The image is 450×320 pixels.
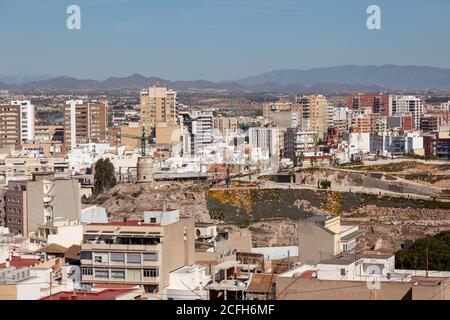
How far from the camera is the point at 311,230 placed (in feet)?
38.4

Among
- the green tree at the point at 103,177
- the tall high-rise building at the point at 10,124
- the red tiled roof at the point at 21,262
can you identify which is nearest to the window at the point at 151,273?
the red tiled roof at the point at 21,262

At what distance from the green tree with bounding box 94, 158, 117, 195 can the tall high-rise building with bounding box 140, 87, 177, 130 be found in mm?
16686

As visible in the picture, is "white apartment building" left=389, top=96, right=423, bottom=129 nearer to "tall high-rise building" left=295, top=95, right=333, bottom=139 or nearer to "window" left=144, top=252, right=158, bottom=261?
"tall high-rise building" left=295, top=95, right=333, bottom=139

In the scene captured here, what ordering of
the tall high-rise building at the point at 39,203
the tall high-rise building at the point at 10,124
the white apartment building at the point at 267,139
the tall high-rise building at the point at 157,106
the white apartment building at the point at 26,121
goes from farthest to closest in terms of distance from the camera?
the tall high-rise building at the point at 157,106 < the white apartment building at the point at 26,121 < the tall high-rise building at the point at 10,124 < the white apartment building at the point at 267,139 < the tall high-rise building at the point at 39,203

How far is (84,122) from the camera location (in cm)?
3922

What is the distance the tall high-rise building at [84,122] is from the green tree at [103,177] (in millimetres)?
14403

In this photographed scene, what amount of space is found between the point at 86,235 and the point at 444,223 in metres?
10.4

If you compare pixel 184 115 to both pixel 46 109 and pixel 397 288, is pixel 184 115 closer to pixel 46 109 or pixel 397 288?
pixel 46 109

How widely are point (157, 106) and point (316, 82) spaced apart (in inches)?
2493

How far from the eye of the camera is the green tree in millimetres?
23233

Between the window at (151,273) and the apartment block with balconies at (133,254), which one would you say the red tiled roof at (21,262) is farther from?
the window at (151,273)

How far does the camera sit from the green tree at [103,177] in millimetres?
23233

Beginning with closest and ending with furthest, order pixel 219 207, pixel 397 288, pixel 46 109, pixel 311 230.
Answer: pixel 397 288 < pixel 311 230 < pixel 219 207 < pixel 46 109
